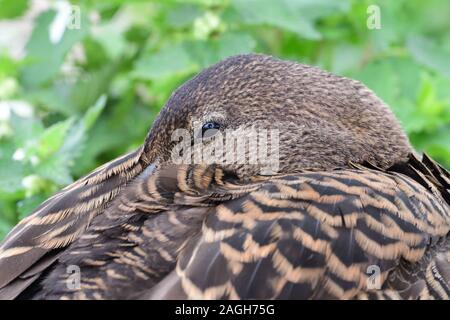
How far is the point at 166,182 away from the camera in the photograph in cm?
285

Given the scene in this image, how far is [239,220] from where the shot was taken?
2.57m

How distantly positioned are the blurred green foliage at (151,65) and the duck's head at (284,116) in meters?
0.49

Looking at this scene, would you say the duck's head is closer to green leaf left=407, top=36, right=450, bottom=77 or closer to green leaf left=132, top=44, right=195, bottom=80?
green leaf left=132, top=44, right=195, bottom=80

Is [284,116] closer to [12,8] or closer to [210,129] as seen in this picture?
[210,129]

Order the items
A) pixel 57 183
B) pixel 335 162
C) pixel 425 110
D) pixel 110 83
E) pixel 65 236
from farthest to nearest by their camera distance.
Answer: pixel 110 83, pixel 425 110, pixel 57 183, pixel 335 162, pixel 65 236

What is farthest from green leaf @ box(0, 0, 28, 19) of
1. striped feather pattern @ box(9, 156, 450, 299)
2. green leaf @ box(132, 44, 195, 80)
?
striped feather pattern @ box(9, 156, 450, 299)

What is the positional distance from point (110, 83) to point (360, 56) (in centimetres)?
124

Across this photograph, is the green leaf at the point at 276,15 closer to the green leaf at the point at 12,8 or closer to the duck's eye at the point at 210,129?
the duck's eye at the point at 210,129

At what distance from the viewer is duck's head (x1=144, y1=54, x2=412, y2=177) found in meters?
3.28

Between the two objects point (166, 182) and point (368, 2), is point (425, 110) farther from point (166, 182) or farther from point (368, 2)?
point (166, 182)

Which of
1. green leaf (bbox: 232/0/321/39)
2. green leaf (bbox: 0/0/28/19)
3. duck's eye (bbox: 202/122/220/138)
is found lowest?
duck's eye (bbox: 202/122/220/138)

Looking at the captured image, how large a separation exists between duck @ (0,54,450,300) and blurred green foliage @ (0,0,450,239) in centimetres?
56

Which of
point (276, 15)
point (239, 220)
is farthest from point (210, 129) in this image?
point (276, 15)

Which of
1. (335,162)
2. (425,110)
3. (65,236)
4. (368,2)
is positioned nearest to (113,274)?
(65,236)
